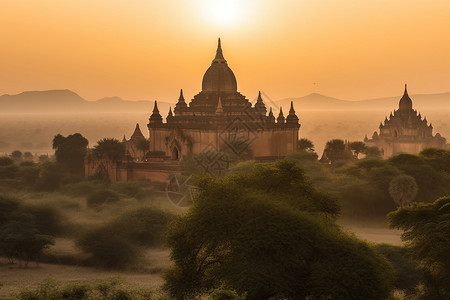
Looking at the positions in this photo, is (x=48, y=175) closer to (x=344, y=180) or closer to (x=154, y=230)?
(x=154, y=230)

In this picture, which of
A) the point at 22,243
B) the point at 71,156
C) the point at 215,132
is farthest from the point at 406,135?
the point at 22,243

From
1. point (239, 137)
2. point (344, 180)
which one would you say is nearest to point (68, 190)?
point (239, 137)

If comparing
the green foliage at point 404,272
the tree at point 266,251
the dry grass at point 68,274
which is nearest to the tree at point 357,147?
the dry grass at point 68,274

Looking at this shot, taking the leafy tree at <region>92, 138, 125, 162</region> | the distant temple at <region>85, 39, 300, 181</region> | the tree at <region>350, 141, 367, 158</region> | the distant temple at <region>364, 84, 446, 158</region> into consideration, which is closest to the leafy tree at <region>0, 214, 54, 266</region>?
the distant temple at <region>85, 39, 300, 181</region>

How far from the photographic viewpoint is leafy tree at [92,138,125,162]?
1989 inches

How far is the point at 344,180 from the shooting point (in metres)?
42.0

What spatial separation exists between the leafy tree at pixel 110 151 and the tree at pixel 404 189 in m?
22.4

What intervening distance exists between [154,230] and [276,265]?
53.6 feet

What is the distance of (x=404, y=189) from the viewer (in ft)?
125

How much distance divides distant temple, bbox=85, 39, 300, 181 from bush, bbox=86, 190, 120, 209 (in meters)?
6.76

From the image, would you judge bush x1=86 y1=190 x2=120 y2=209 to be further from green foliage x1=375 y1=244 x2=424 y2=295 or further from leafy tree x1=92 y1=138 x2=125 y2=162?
green foliage x1=375 y1=244 x2=424 y2=295

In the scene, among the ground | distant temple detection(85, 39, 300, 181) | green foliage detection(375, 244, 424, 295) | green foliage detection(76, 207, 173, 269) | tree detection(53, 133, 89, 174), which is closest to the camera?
green foliage detection(375, 244, 424, 295)

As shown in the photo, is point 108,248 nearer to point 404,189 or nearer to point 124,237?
point 124,237

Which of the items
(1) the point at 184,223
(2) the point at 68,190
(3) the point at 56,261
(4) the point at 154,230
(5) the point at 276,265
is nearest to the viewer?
(5) the point at 276,265
